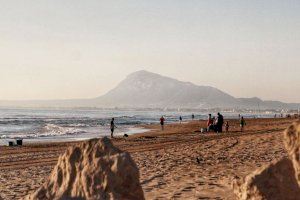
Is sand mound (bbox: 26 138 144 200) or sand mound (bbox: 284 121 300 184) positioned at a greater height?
sand mound (bbox: 284 121 300 184)

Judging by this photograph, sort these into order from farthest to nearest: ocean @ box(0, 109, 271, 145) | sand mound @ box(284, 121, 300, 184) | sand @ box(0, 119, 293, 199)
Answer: ocean @ box(0, 109, 271, 145) → sand @ box(0, 119, 293, 199) → sand mound @ box(284, 121, 300, 184)

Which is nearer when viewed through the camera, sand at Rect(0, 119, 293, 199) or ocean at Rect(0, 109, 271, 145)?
sand at Rect(0, 119, 293, 199)

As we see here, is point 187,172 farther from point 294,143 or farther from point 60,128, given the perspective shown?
point 60,128

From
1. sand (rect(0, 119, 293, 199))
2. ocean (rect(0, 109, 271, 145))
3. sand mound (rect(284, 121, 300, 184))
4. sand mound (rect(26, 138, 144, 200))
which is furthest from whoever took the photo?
ocean (rect(0, 109, 271, 145))

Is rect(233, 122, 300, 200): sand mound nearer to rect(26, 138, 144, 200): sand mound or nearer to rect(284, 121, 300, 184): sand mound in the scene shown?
rect(284, 121, 300, 184): sand mound

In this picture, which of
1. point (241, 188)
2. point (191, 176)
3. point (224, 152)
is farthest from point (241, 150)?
point (241, 188)

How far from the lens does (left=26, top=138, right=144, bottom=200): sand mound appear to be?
4316 mm

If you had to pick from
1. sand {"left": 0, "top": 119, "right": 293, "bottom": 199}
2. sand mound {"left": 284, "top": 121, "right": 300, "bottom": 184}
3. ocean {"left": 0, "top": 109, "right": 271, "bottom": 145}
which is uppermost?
sand mound {"left": 284, "top": 121, "right": 300, "bottom": 184}

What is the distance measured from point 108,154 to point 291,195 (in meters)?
1.92

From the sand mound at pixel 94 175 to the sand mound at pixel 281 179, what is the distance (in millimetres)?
1165

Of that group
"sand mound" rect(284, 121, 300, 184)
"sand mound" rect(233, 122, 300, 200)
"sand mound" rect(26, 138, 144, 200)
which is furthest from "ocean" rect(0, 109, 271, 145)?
"sand mound" rect(284, 121, 300, 184)

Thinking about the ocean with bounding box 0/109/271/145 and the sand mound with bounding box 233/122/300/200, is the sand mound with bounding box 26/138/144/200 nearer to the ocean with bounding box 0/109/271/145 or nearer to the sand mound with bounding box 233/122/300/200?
the sand mound with bounding box 233/122/300/200

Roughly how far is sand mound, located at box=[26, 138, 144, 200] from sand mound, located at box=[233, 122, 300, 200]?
3.82 ft

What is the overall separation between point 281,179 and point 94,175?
74.6 inches
